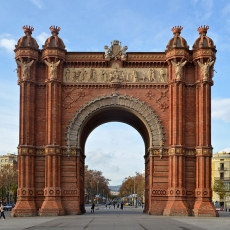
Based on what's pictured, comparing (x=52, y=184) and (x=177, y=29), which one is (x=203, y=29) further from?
(x=52, y=184)

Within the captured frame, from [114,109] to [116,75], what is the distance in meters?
3.25

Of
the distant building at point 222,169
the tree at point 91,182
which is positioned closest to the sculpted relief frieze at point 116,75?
the distant building at point 222,169

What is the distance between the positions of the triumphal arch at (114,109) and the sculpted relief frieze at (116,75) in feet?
0.30

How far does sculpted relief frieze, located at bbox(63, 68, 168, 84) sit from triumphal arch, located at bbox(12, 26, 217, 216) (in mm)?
92

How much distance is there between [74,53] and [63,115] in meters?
5.86

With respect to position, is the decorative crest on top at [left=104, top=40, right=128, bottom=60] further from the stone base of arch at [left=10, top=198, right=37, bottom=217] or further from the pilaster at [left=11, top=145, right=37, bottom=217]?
the stone base of arch at [left=10, top=198, right=37, bottom=217]

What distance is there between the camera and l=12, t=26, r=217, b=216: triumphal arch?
42.5 m

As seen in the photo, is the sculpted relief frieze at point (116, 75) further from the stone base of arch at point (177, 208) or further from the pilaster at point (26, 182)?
the stone base of arch at point (177, 208)

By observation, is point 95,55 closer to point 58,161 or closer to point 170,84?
point 170,84

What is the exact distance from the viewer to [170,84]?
144 feet

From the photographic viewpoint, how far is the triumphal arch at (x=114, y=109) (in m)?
42.5

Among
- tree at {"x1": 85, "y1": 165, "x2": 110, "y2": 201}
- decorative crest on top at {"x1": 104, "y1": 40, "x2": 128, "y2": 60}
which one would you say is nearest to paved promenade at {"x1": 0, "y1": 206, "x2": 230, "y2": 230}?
decorative crest on top at {"x1": 104, "y1": 40, "x2": 128, "y2": 60}

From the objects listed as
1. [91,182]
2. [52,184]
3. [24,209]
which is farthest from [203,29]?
[91,182]

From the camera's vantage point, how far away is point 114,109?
45.3 metres
